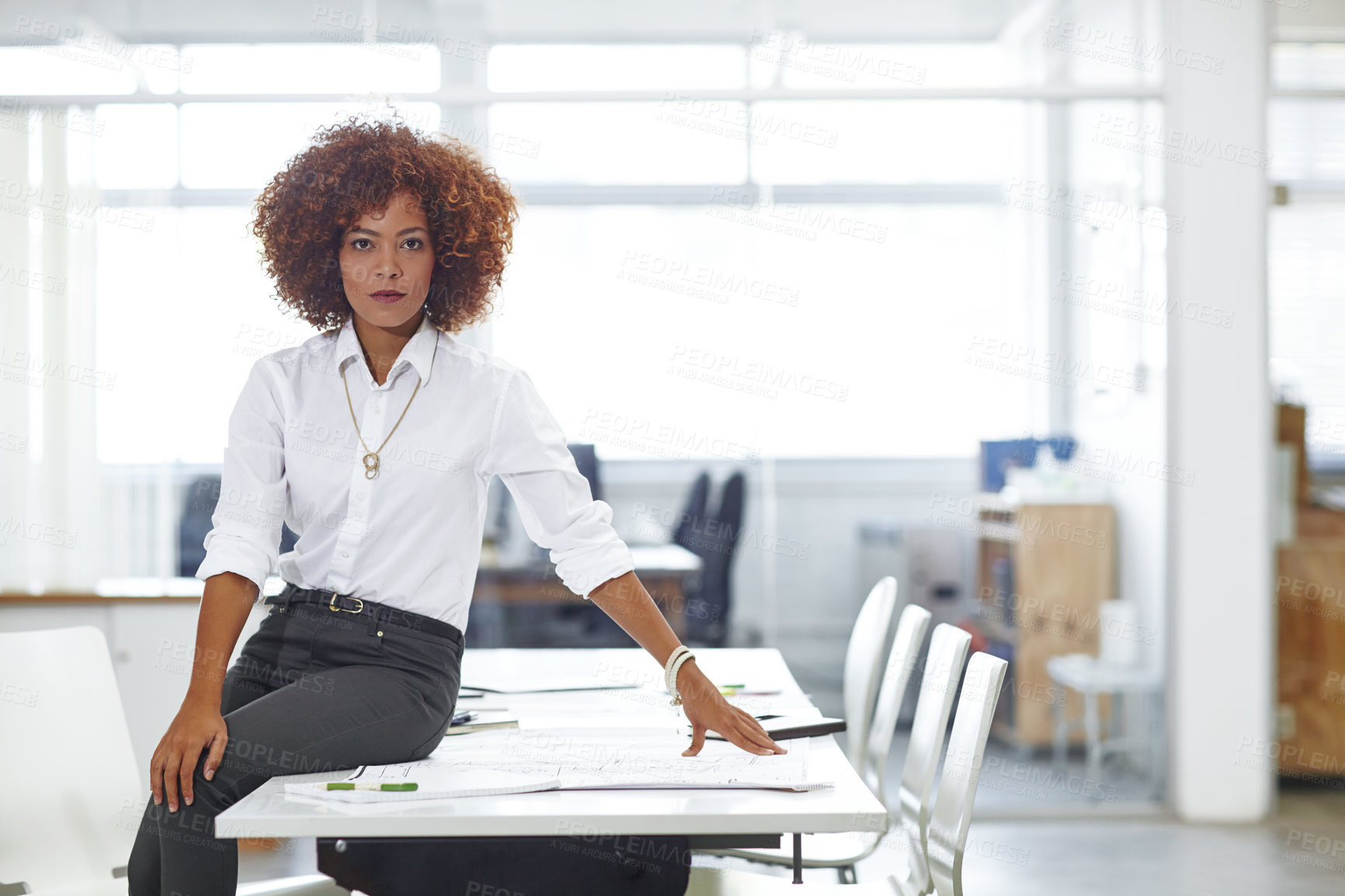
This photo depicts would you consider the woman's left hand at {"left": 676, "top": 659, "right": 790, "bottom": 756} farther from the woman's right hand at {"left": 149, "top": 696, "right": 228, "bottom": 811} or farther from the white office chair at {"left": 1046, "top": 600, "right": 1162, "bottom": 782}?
the white office chair at {"left": 1046, "top": 600, "right": 1162, "bottom": 782}

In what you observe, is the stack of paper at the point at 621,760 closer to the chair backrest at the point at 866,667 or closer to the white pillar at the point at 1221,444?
the chair backrest at the point at 866,667

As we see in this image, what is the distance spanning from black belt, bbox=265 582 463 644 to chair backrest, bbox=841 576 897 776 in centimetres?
115

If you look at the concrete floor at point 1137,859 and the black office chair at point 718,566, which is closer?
the concrete floor at point 1137,859

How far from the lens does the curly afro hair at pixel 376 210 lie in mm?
1801

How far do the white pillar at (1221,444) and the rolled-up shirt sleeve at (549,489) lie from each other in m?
2.79

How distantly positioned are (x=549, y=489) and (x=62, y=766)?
106 centimetres

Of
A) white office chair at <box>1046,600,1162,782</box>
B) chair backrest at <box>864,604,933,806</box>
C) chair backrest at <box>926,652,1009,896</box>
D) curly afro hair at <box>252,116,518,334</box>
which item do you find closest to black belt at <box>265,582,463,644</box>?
curly afro hair at <box>252,116,518,334</box>

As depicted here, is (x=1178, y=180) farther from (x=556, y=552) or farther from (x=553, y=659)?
(x=556, y=552)

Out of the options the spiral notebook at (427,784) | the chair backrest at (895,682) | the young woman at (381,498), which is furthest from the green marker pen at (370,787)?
the chair backrest at (895,682)

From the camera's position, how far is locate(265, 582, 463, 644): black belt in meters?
1.67

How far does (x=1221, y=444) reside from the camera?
385cm

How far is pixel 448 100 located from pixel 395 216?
2227mm

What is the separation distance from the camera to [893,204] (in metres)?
3.87

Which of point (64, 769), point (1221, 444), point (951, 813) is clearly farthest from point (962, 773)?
point (1221, 444)
